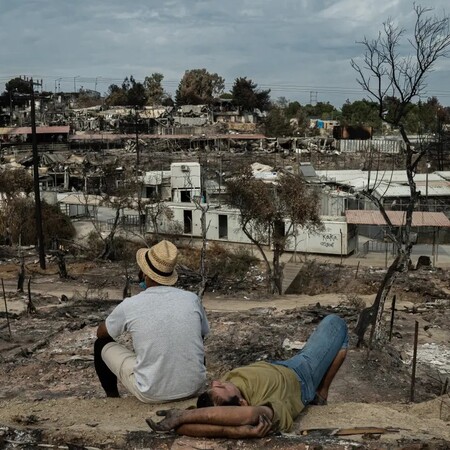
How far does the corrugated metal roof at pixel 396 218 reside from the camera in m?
23.5

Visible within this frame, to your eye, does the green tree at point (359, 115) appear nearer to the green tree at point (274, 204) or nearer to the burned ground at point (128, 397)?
the green tree at point (274, 204)

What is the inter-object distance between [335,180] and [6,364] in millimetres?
25747

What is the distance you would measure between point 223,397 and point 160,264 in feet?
3.62

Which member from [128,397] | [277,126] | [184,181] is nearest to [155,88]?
[277,126]

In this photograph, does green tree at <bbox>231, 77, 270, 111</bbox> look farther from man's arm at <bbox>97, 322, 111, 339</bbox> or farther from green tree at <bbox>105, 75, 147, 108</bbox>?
man's arm at <bbox>97, 322, 111, 339</bbox>

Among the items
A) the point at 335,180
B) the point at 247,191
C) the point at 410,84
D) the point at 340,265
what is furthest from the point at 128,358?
the point at 335,180

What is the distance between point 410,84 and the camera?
9.21 metres

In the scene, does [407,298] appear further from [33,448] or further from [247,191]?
[33,448]

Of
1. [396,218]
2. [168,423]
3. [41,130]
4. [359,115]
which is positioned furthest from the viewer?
[359,115]

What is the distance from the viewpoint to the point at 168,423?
11.4ft

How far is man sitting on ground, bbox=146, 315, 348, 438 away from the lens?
3.34 m

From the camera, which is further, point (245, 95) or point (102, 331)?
point (245, 95)

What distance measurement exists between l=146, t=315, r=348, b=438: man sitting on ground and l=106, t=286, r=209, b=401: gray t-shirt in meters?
0.33

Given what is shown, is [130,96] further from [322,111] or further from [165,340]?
[165,340]
